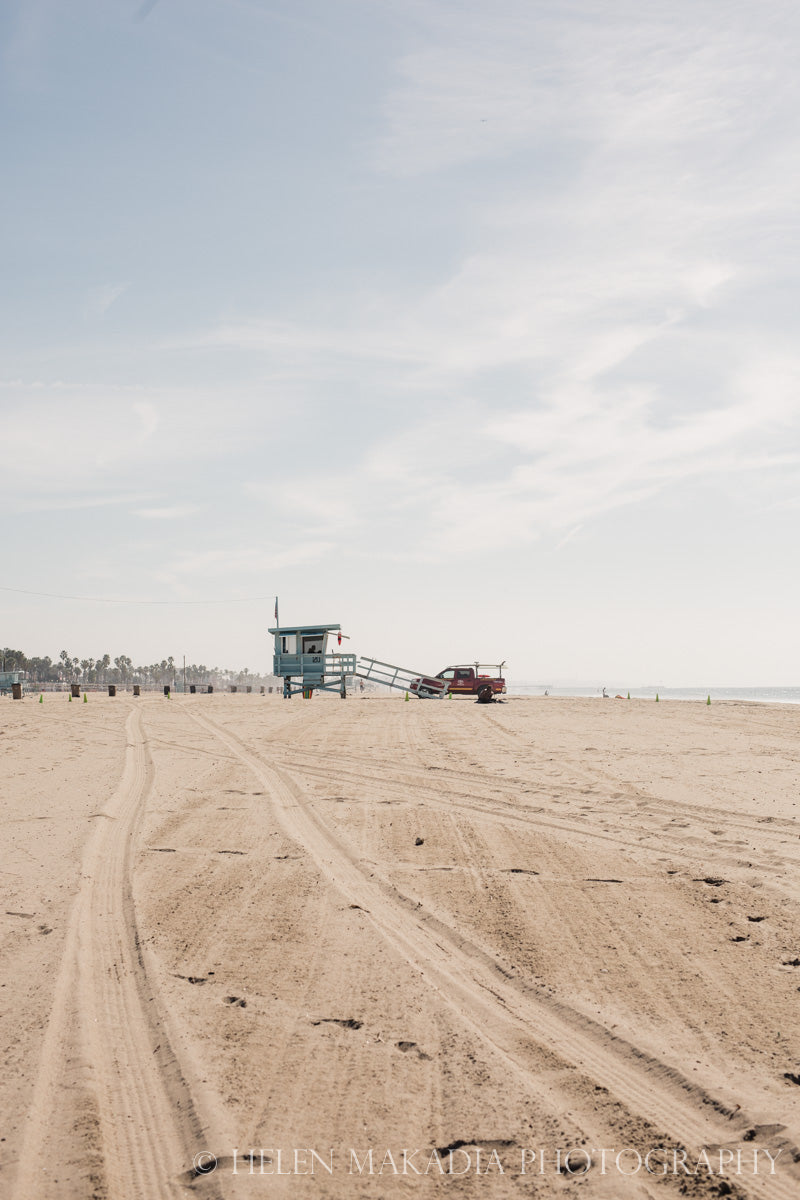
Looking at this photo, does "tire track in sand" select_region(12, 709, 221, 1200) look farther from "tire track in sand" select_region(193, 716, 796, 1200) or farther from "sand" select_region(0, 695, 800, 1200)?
"tire track in sand" select_region(193, 716, 796, 1200)

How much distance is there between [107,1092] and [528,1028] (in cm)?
210

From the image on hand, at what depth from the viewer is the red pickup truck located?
39062 mm

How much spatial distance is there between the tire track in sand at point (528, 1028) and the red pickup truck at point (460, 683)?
32976 millimetres

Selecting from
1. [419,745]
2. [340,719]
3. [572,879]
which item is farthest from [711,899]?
[340,719]

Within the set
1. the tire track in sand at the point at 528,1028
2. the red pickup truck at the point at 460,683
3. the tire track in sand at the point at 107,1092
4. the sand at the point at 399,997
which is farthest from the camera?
the red pickup truck at the point at 460,683

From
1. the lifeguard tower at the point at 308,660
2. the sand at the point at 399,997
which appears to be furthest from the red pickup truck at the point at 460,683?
the sand at the point at 399,997

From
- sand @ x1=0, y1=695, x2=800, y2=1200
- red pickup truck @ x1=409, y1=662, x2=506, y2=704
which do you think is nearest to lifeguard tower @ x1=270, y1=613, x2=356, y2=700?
red pickup truck @ x1=409, y1=662, x2=506, y2=704

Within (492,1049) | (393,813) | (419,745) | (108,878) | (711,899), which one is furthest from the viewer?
(419,745)

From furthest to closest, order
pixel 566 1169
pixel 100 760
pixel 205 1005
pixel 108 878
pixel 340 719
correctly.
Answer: pixel 340 719 < pixel 100 760 < pixel 108 878 < pixel 205 1005 < pixel 566 1169

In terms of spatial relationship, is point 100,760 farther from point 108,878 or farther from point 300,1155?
point 300,1155

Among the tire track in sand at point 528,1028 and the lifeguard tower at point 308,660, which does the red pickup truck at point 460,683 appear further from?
the tire track in sand at point 528,1028

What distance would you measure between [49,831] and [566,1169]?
6.83 metres

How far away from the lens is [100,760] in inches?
547

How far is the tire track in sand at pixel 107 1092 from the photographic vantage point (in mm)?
2926
